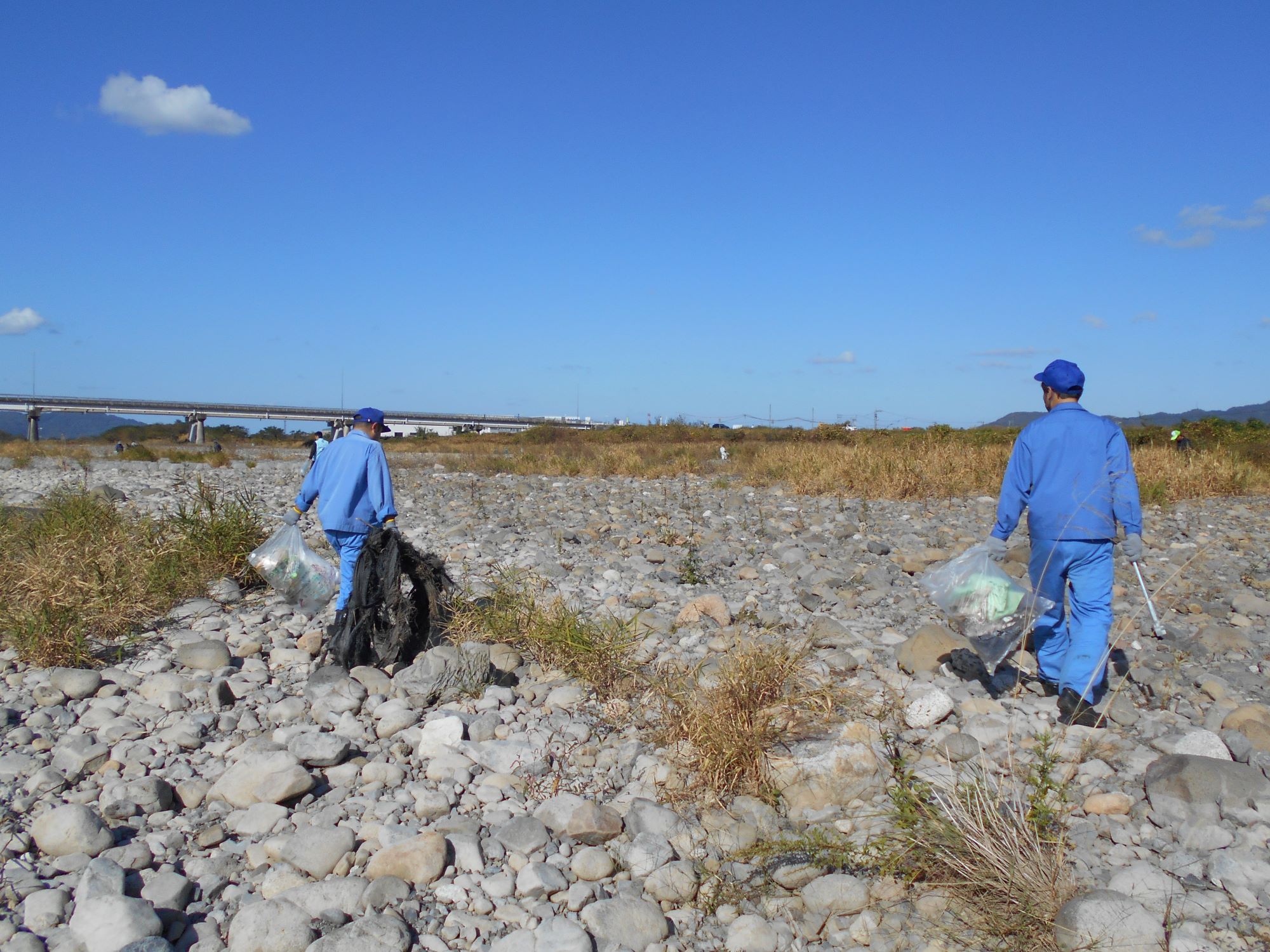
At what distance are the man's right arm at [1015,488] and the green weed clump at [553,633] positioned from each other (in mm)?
2137

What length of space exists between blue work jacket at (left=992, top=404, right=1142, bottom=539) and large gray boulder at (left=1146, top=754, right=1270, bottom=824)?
1254 millimetres

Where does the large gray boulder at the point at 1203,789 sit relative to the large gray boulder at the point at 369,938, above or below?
above

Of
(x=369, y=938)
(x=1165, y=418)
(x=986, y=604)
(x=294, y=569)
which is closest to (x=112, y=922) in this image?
(x=369, y=938)

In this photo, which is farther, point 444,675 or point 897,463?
point 897,463

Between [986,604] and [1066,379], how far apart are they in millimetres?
1254

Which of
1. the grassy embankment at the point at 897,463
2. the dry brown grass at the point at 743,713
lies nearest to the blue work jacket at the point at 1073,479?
the dry brown grass at the point at 743,713

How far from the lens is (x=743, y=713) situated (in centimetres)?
412

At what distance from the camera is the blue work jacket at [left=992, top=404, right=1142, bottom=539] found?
4.54 m

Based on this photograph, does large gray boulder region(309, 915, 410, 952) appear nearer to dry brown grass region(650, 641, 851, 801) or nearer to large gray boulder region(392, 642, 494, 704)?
dry brown grass region(650, 641, 851, 801)

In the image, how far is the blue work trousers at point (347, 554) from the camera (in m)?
5.68

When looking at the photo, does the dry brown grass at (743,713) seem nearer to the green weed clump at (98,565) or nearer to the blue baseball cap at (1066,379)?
Answer: the blue baseball cap at (1066,379)

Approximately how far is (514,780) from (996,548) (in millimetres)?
2795

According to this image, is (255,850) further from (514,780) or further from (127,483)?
(127,483)

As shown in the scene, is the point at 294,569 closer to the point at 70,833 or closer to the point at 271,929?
the point at 70,833
